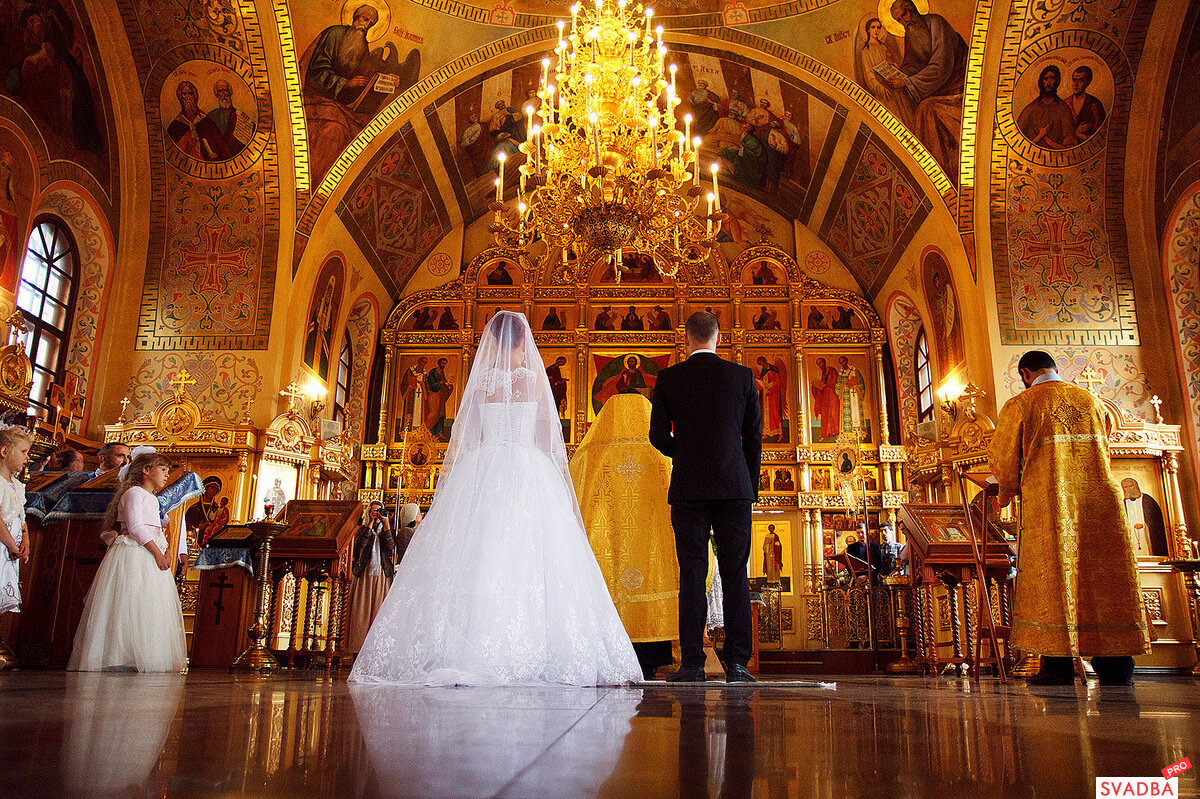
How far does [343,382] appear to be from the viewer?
1491 cm

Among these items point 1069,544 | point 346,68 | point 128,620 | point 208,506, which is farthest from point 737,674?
point 346,68

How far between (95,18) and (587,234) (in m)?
7.49

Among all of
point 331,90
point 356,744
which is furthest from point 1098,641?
point 331,90

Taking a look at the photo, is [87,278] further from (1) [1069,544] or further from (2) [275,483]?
Answer: (1) [1069,544]

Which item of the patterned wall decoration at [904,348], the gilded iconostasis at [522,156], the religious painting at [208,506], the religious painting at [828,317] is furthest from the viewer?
the religious painting at [828,317]

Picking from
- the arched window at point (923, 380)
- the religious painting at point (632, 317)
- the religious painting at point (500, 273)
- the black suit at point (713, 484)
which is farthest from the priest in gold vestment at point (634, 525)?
the religious painting at point (500, 273)

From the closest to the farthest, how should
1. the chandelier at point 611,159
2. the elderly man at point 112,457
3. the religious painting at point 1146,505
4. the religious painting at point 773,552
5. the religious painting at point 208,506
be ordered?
the elderly man at point 112,457, the chandelier at point 611,159, the religious painting at point 1146,505, the religious painting at point 208,506, the religious painting at point 773,552

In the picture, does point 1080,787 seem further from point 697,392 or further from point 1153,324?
point 1153,324

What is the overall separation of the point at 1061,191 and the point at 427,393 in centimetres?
1037

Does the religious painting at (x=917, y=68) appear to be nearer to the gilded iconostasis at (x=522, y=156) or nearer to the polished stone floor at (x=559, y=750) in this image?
the gilded iconostasis at (x=522, y=156)

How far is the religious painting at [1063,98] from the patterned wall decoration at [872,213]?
1.69 m

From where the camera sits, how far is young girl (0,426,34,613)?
4730 mm

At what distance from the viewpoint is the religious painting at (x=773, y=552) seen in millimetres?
13703

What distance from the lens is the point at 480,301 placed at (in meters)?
15.7
